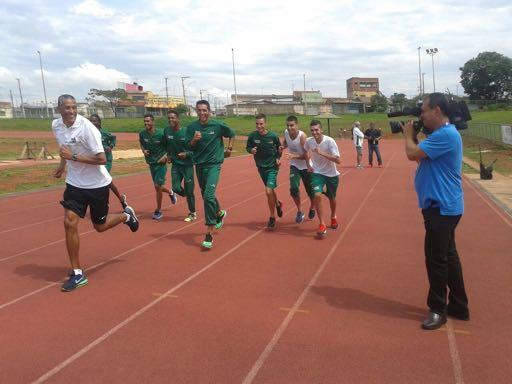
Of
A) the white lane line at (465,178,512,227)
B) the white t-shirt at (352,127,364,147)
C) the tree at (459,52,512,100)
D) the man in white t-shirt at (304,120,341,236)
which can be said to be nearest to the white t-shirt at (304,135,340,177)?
the man in white t-shirt at (304,120,341,236)

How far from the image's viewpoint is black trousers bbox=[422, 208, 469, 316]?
12.1 ft

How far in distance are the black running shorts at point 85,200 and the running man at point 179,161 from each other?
9.28 ft

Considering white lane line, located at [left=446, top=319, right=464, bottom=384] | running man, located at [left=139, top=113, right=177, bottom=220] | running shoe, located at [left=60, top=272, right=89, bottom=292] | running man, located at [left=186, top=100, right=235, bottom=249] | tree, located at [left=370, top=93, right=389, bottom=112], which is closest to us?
white lane line, located at [left=446, top=319, right=464, bottom=384]

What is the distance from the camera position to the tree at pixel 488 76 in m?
78.6

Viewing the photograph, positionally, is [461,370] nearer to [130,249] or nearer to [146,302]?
[146,302]

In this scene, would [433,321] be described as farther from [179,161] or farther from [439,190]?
[179,161]

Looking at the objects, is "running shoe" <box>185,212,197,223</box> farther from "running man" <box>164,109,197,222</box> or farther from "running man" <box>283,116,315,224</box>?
"running man" <box>283,116,315,224</box>

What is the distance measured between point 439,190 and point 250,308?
1857mm

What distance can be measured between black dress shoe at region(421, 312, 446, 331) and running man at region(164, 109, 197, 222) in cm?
508

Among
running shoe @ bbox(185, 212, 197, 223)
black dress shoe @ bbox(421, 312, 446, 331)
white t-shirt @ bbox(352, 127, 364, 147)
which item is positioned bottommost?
black dress shoe @ bbox(421, 312, 446, 331)

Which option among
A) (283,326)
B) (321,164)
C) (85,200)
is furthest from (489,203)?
(85,200)

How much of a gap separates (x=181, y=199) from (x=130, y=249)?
4322mm

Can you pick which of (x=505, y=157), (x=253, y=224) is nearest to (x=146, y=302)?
(x=253, y=224)

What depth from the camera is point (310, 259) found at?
226 inches
